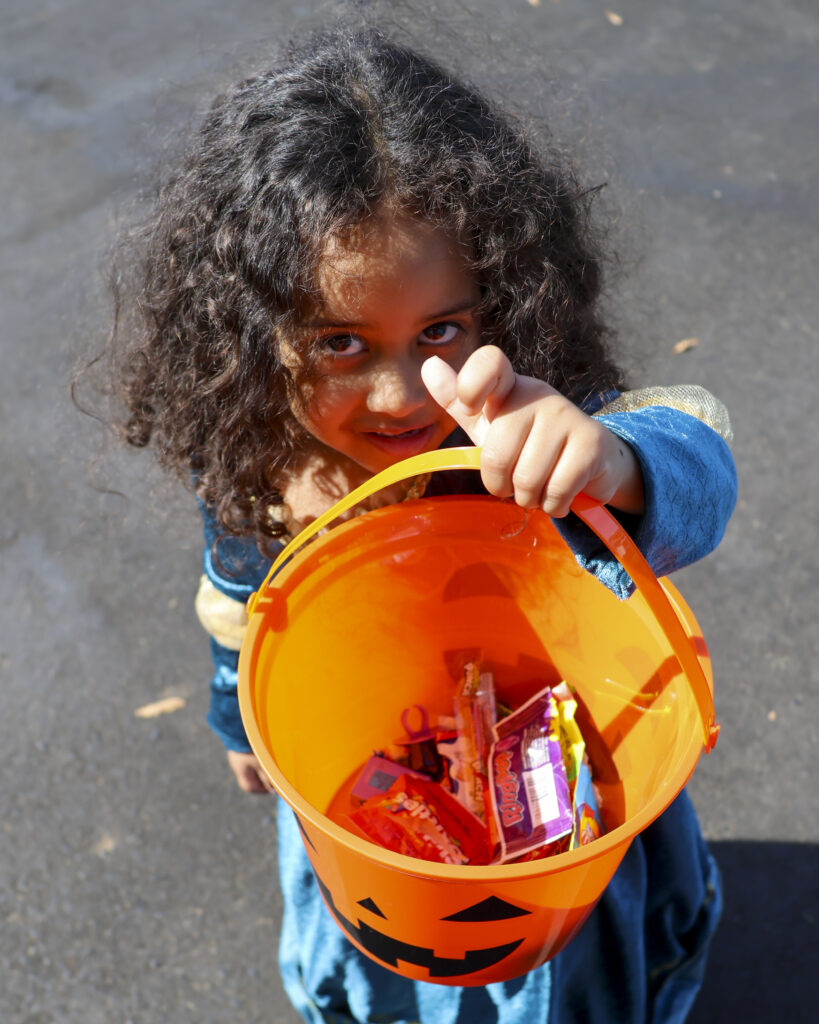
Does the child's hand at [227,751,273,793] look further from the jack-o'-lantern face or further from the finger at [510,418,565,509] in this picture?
the finger at [510,418,565,509]

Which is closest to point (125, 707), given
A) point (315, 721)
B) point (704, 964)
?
point (315, 721)

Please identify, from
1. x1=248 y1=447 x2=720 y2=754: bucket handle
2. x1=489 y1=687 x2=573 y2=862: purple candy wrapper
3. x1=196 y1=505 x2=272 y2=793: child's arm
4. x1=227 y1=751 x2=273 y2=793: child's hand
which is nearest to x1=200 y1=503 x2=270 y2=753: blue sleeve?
x1=196 y1=505 x2=272 y2=793: child's arm

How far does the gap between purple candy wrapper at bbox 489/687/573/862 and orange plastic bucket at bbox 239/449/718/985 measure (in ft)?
0.26

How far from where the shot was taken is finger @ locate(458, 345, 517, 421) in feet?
2.60

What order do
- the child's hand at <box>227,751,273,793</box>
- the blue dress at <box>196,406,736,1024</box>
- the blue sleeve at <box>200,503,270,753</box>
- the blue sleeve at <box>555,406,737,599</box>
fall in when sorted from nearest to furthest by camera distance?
the blue sleeve at <box>555,406,737,599</box>
the blue dress at <box>196,406,736,1024</box>
the blue sleeve at <box>200,503,270,753</box>
the child's hand at <box>227,751,273,793</box>

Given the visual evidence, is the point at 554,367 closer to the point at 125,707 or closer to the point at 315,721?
the point at 315,721

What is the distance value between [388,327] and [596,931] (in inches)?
33.8

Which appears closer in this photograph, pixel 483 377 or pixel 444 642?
pixel 483 377

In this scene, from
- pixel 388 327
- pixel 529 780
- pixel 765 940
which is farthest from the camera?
pixel 765 940

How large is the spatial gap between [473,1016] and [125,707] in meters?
1.04

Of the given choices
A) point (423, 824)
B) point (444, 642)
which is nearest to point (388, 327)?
point (444, 642)

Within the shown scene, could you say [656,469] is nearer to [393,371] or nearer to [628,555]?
[628,555]

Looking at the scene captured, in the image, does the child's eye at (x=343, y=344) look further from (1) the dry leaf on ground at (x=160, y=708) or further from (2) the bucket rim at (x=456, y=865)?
(1) the dry leaf on ground at (x=160, y=708)

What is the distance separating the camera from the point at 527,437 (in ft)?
2.76
